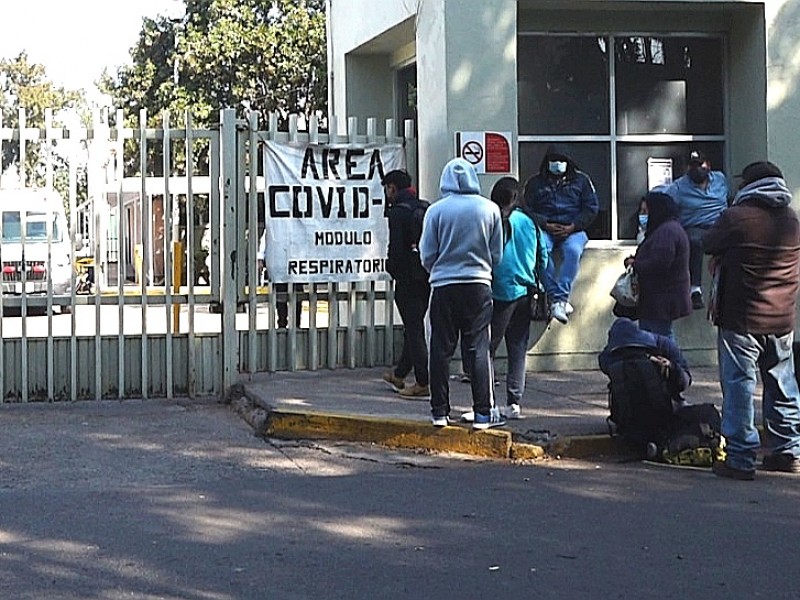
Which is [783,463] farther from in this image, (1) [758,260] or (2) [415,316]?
(2) [415,316]

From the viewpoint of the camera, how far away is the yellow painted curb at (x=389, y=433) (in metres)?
8.84

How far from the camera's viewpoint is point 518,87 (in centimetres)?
1247

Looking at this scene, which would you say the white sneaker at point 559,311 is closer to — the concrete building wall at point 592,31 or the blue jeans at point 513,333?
the concrete building wall at point 592,31

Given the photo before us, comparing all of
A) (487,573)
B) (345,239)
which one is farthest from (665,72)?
(487,573)

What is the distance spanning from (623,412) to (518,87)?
4842mm

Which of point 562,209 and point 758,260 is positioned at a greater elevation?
point 562,209

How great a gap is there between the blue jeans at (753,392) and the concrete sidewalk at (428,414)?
1.01 metres

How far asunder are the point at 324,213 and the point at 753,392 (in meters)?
4.88

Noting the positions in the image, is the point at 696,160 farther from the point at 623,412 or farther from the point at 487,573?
the point at 487,573

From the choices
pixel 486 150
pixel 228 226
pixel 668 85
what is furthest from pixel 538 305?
pixel 668 85

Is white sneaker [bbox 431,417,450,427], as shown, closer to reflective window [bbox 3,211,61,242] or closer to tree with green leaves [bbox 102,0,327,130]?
reflective window [bbox 3,211,61,242]

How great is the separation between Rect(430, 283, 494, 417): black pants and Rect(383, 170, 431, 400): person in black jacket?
4.73ft

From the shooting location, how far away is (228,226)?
37.0 feet

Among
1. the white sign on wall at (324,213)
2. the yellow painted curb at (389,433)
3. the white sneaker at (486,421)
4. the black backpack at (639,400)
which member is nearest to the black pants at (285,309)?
the white sign on wall at (324,213)
